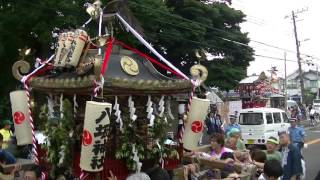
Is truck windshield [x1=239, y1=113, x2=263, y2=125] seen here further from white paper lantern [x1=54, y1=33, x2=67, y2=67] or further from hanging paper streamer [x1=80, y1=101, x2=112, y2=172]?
hanging paper streamer [x1=80, y1=101, x2=112, y2=172]

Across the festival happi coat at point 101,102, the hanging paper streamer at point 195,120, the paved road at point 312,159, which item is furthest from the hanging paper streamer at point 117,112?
the paved road at point 312,159

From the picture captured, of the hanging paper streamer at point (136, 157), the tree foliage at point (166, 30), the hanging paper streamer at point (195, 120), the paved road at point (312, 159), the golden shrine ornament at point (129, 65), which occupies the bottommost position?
the paved road at point (312, 159)

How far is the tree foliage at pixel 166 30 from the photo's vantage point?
56.2ft

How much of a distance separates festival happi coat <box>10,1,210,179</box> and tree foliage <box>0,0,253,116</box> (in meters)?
7.62

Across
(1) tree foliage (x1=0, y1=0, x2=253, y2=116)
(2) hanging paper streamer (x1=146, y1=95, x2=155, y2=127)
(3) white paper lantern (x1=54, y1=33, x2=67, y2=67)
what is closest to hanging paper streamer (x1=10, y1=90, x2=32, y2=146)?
(3) white paper lantern (x1=54, y1=33, x2=67, y2=67)

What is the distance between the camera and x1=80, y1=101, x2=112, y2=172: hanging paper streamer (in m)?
4.61

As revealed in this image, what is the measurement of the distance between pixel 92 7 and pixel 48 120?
146 cm

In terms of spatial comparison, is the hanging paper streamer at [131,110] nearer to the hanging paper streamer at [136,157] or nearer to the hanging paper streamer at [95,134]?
the hanging paper streamer at [136,157]

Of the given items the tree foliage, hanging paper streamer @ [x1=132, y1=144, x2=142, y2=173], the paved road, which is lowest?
the paved road

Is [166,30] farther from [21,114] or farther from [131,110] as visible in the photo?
[131,110]

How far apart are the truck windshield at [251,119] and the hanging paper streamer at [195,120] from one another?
1414cm

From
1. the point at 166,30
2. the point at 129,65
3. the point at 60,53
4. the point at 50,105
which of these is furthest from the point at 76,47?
the point at 166,30

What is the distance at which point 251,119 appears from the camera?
20.1m

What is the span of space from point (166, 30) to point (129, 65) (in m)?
19.7
